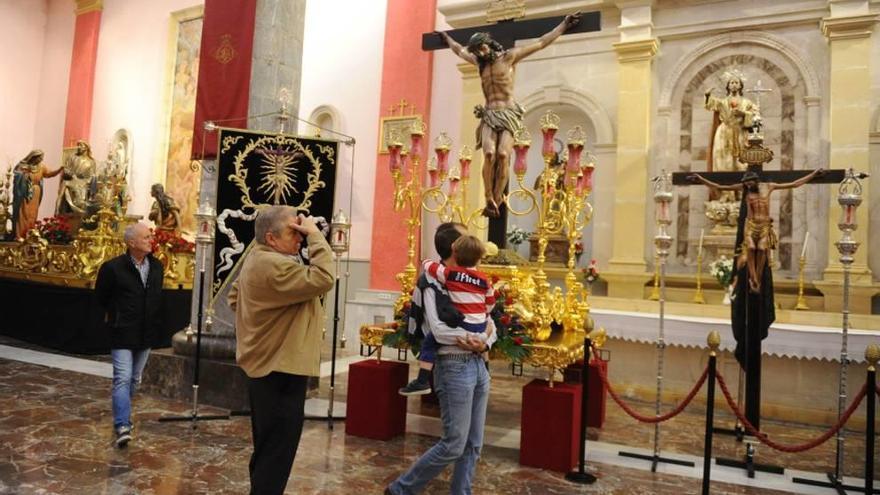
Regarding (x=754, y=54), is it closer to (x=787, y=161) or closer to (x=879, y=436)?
(x=787, y=161)

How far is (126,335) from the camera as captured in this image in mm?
4816

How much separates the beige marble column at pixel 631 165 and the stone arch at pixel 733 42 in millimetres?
354

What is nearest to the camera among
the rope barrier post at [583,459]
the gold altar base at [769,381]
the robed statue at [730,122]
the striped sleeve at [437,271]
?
the striped sleeve at [437,271]

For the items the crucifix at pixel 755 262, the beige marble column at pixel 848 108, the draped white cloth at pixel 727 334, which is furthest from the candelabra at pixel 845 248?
the beige marble column at pixel 848 108

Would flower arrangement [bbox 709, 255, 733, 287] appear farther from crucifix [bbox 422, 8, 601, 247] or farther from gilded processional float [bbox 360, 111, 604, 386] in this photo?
crucifix [bbox 422, 8, 601, 247]

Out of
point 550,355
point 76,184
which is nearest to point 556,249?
point 550,355

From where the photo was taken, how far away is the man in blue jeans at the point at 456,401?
3414 millimetres

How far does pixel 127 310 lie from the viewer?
4816 millimetres

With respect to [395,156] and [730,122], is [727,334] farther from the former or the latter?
[395,156]

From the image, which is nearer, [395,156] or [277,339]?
[277,339]

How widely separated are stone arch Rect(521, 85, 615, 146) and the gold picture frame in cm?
224

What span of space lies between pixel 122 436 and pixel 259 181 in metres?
2.57

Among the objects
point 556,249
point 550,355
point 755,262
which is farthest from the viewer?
point 556,249

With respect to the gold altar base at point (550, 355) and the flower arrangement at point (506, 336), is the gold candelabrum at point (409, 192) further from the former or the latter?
the gold altar base at point (550, 355)
